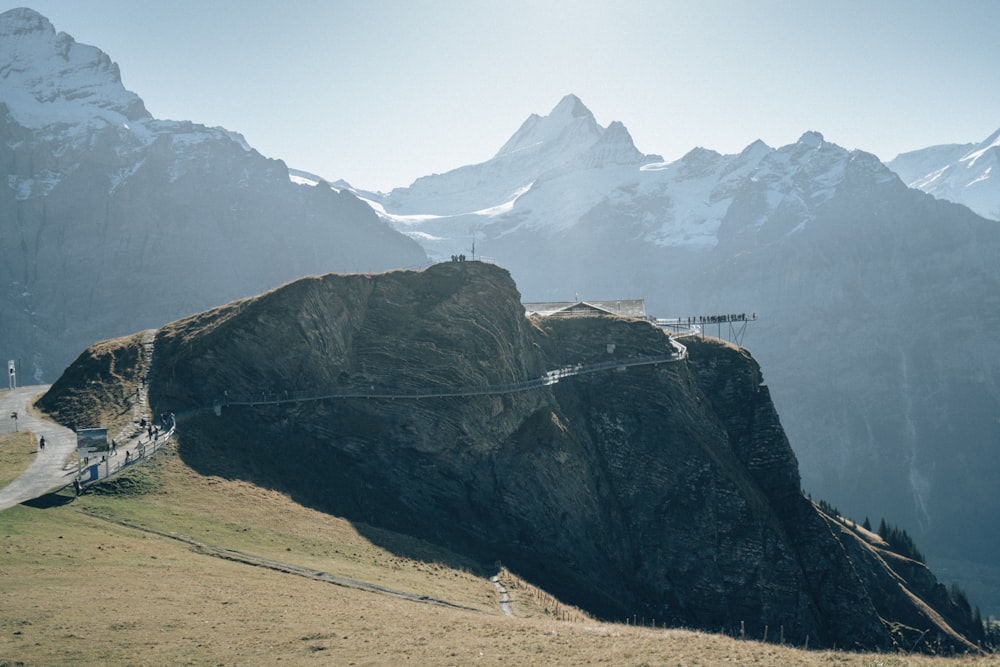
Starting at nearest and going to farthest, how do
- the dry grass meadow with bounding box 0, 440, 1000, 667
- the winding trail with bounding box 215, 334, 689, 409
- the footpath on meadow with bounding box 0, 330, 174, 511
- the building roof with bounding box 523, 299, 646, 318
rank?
the dry grass meadow with bounding box 0, 440, 1000, 667
the footpath on meadow with bounding box 0, 330, 174, 511
the winding trail with bounding box 215, 334, 689, 409
the building roof with bounding box 523, 299, 646, 318

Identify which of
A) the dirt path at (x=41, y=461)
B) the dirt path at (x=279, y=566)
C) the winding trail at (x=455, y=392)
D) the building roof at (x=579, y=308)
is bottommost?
the dirt path at (x=279, y=566)

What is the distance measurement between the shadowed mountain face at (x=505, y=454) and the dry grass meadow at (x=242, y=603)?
10265 millimetres

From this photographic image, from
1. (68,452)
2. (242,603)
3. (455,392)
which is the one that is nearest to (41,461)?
(68,452)

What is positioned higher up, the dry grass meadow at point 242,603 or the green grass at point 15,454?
the green grass at point 15,454

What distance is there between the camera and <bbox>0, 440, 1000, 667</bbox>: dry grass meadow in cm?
3588

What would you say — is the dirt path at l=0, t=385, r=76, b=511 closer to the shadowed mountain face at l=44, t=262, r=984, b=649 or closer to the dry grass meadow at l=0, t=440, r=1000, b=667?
the dry grass meadow at l=0, t=440, r=1000, b=667

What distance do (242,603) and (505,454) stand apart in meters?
50.3

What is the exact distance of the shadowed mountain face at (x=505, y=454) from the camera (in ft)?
268

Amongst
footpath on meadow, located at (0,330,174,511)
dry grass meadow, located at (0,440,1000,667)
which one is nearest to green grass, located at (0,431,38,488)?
footpath on meadow, located at (0,330,174,511)

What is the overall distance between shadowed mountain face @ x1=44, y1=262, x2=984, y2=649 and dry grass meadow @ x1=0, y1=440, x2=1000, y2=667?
10.3 metres

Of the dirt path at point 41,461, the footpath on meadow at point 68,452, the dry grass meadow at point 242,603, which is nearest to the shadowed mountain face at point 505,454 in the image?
the footpath on meadow at point 68,452

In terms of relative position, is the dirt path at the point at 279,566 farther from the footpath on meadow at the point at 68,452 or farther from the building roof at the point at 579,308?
the building roof at the point at 579,308

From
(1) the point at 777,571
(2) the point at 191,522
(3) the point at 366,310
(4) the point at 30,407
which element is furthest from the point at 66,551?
(1) the point at 777,571

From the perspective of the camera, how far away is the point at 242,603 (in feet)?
142
